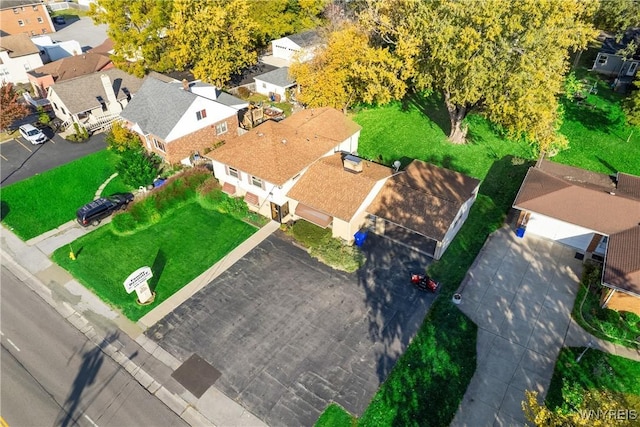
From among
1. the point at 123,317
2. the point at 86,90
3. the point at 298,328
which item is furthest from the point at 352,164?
the point at 86,90

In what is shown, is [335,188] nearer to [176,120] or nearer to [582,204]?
[176,120]

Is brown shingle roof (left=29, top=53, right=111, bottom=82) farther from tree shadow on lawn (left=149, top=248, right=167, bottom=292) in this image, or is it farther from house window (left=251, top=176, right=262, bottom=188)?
house window (left=251, top=176, right=262, bottom=188)

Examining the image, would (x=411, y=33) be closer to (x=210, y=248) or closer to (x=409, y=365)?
(x=210, y=248)

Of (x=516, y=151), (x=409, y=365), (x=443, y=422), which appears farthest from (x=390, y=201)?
(x=516, y=151)

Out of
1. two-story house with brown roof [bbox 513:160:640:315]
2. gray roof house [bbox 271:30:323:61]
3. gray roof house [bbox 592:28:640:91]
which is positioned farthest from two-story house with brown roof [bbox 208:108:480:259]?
gray roof house [bbox 592:28:640:91]

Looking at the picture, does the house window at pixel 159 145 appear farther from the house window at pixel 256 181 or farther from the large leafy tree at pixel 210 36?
the large leafy tree at pixel 210 36

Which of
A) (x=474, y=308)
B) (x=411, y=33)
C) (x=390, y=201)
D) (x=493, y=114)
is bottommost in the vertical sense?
(x=474, y=308)

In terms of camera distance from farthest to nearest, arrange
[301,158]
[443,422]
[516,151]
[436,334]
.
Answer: [516,151] < [301,158] < [436,334] < [443,422]
